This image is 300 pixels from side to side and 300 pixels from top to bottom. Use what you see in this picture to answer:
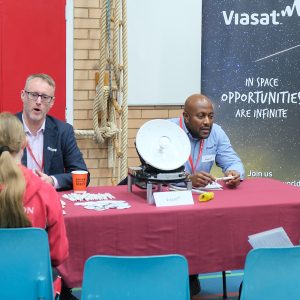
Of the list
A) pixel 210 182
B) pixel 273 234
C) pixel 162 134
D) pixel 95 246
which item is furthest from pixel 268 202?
pixel 95 246

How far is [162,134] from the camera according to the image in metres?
3.29

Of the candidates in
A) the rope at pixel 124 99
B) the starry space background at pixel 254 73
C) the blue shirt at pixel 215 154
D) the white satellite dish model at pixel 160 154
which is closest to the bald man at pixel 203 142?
the blue shirt at pixel 215 154

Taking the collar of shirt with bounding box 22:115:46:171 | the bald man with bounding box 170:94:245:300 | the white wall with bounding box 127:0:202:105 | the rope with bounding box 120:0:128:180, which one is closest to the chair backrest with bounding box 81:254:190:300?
the collar of shirt with bounding box 22:115:46:171

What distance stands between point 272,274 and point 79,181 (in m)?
1.31

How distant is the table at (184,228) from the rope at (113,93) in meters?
1.51

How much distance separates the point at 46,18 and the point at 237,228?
2.45 metres

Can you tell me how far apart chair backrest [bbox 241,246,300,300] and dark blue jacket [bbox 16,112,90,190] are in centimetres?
157

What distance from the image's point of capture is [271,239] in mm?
3082

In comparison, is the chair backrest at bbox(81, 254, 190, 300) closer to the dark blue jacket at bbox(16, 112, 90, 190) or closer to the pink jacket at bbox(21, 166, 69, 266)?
the pink jacket at bbox(21, 166, 69, 266)

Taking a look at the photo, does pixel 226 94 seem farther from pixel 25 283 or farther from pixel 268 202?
pixel 25 283

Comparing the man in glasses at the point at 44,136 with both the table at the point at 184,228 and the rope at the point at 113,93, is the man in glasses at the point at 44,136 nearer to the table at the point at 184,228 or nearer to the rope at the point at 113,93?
the table at the point at 184,228

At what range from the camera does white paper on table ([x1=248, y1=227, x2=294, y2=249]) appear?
3.07 meters

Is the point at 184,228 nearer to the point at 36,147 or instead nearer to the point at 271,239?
the point at 271,239

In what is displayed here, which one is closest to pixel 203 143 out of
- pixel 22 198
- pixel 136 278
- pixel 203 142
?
pixel 203 142
